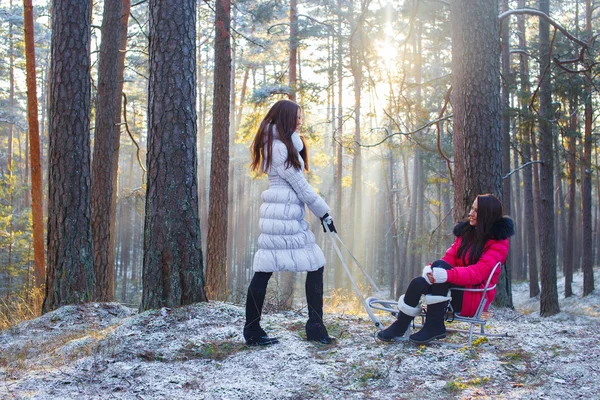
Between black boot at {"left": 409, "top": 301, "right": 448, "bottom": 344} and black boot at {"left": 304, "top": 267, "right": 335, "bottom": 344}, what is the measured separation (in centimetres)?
83

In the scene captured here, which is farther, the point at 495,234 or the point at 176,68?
the point at 176,68

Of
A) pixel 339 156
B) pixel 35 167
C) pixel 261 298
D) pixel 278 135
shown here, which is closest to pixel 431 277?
pixel 261 298

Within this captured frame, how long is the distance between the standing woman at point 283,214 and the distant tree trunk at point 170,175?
1.36 meters

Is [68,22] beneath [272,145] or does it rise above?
above

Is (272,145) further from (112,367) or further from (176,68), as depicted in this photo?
(112,367)

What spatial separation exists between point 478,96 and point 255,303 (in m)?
4.41

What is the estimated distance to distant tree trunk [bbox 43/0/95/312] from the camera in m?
7.34

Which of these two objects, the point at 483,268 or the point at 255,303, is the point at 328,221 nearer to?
the point at 255,303

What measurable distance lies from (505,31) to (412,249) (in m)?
11.2

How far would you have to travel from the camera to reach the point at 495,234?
16.2 ft

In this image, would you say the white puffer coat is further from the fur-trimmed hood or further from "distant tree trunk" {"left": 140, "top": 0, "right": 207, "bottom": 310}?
the fur-trimmed hood

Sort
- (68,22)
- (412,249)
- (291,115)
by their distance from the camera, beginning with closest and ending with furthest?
(291,115), (68,22), (412,249)

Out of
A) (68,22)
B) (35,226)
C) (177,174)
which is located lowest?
(35,226)

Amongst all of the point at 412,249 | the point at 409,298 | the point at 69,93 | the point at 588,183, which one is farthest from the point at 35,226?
the point at 588,183
